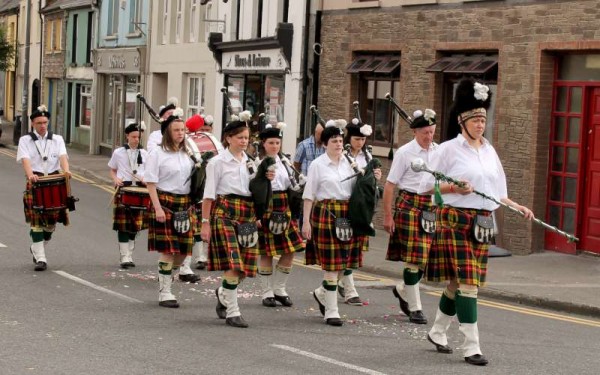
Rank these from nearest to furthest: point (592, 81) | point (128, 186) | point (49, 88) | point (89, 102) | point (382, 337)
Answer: point (382, 337) → point (128, 186) → point (592, 81) → point (89, 102) → point (49, 88)

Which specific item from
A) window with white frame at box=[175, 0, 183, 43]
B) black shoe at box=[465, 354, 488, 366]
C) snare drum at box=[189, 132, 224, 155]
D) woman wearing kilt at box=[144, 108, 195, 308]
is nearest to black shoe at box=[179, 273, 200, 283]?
Answer: snare drum at box=[189, 132, 224, 155]

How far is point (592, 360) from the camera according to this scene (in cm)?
1012

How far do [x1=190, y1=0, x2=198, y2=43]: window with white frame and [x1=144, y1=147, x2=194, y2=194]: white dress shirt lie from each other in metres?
22.5

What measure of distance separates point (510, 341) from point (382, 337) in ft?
3.71

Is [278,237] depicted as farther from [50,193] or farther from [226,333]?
[50,193]

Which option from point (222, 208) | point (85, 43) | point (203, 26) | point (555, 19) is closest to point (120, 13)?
point (85, 43)

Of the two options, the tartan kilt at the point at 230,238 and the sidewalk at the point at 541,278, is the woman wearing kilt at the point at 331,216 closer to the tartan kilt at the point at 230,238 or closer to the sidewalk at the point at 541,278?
the tartan kilt at the point at 230,238

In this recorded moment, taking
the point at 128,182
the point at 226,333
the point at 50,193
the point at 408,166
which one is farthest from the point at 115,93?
the point at 226,333

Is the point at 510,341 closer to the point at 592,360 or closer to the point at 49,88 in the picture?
the point at 592,360

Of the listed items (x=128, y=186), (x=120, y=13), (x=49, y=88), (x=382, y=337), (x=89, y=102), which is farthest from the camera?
(x=49, y=88)

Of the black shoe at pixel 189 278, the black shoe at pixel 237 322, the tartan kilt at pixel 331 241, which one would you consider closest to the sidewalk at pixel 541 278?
the black shoe at pixel 189 278

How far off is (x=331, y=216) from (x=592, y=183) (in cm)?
732

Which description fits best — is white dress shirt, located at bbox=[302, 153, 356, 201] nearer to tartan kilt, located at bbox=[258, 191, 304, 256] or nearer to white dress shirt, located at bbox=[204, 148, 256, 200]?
tartan kilt, located at bbox=[258, 191, 304, 256]

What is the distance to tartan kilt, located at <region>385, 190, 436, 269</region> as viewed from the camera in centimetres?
1192
